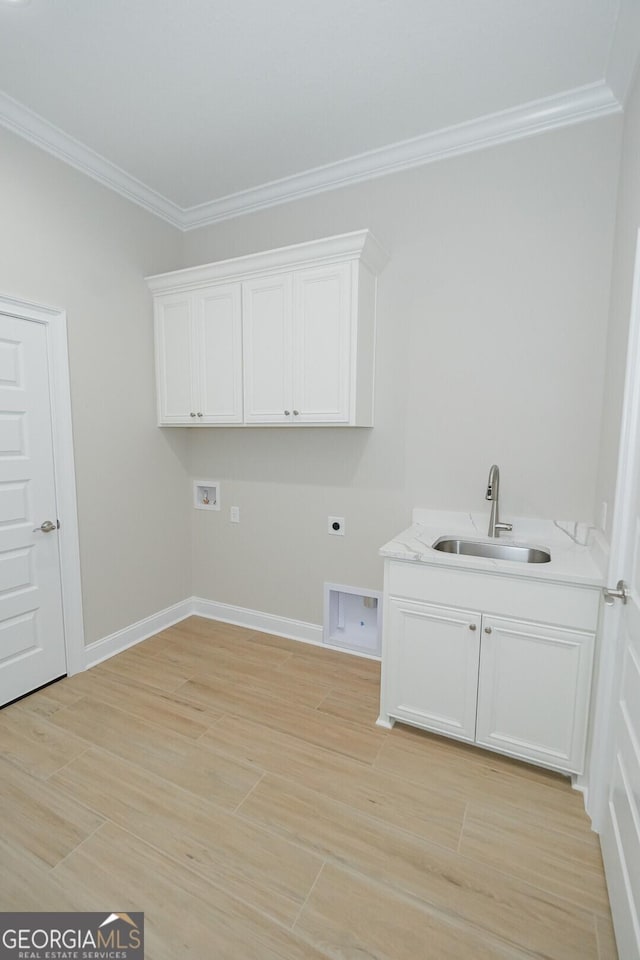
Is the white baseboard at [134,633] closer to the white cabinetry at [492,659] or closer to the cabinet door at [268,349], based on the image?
the cabinet door at [268,349]

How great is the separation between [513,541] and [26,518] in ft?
8.45

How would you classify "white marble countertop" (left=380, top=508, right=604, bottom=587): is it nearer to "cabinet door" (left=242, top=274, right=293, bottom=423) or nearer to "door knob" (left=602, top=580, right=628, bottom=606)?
"door knob" (left=602, top=580, right=628, bottom=606)

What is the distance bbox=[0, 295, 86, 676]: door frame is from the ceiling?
2.97ft

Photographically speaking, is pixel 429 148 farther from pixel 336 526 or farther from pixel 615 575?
pixel 615 575

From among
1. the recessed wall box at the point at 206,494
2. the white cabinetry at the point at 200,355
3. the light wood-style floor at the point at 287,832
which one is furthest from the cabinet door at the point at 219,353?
the light wood-style floor at the point at 287,832

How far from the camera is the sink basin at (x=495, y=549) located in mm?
2234

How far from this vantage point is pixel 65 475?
2574 millimetres

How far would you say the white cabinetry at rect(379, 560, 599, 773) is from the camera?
1.82 meters

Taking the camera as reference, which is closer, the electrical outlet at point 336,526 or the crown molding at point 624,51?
the crown molding at point 624,51

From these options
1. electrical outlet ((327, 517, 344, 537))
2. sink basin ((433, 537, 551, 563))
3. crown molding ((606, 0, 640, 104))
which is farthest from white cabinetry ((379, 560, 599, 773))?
crown molding ((606, 0, 640, 104))

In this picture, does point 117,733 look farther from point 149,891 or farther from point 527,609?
point 527,609

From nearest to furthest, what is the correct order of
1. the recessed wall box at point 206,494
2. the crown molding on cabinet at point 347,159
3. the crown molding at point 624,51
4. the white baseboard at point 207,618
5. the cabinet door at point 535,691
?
the crown molding at point 624,51 → the cabinet door at point 535,691 → the crown molding on cabinet at point 347,159 → the white baseboard at point 207,618 → the recessed wall box at point 206,494

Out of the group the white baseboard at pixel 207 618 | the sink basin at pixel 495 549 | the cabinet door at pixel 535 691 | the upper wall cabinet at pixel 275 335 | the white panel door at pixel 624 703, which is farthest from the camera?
the white baseboard at pixel 207 618

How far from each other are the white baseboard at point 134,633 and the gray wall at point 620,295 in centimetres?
285
